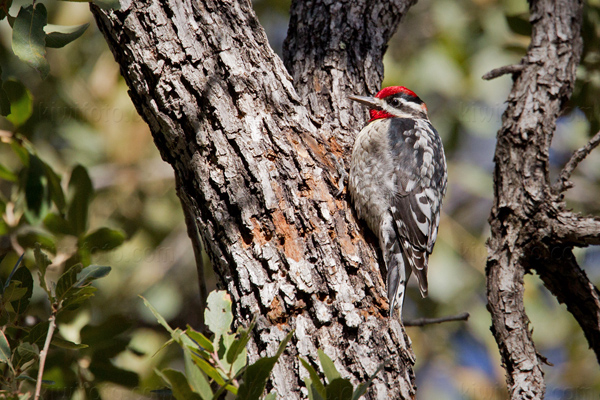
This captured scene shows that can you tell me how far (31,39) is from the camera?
174cm

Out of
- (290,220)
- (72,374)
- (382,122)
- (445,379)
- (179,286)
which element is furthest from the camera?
(445,379)

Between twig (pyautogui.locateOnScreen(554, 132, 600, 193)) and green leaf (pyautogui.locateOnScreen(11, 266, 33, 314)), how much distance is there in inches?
91.9

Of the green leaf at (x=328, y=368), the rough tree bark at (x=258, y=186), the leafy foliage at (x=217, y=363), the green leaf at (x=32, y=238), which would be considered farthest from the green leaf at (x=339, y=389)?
the green leaf at (x=32, y=238)

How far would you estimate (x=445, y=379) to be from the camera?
5.59 m

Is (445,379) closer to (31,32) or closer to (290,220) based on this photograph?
(290,220)

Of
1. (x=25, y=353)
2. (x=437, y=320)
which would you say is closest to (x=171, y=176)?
(x=437, y=320)

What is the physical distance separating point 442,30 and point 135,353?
3.61 m

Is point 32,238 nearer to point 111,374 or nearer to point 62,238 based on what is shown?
point 62,238

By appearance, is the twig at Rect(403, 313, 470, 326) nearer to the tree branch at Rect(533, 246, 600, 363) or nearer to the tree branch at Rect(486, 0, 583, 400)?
the tree branch at Rect(486, 0, 583, 400)

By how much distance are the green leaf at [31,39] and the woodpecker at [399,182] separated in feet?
4.76

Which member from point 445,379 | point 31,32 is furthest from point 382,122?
point 445,379

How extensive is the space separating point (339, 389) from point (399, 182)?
2.17 metres

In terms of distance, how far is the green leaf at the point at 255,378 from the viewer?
4.41 ft

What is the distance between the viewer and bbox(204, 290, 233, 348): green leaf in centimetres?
151
